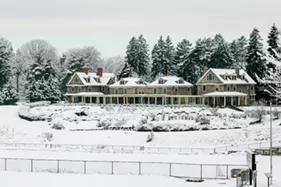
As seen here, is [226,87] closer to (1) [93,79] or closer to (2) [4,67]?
(1) [93,79]

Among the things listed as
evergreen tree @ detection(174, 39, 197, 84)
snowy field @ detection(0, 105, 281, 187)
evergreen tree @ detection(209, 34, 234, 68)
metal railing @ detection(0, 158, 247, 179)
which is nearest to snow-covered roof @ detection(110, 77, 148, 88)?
evergreen tree @ detection(174, 39, 197, 84)

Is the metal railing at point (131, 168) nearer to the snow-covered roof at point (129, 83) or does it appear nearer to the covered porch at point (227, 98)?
the covered porch at point (227, 98)

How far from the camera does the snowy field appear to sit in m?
32.2

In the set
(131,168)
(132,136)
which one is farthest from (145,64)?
(131,168)

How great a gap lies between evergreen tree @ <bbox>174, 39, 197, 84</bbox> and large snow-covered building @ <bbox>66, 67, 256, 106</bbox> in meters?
6.81

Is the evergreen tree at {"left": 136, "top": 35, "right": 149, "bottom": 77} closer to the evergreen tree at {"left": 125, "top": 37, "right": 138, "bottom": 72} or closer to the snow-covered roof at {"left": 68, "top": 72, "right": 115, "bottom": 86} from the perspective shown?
the evergreen tree at {"left": 125, "top": 37, "right": 138, "bottom": 72}

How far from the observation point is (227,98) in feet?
278

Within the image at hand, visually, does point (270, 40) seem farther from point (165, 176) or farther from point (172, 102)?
point (165, 176)

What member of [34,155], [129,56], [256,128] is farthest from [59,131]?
[129,56]

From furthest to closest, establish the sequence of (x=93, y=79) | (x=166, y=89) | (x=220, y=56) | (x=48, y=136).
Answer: (x=93, y=79)
(x=220, y=56)
(x=166, y=89)
(x=48, y=136)

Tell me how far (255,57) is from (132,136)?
3308 cm

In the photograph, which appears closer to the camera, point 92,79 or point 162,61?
point 92,79

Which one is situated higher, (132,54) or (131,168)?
(132,54)

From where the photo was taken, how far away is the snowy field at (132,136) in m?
32.2
